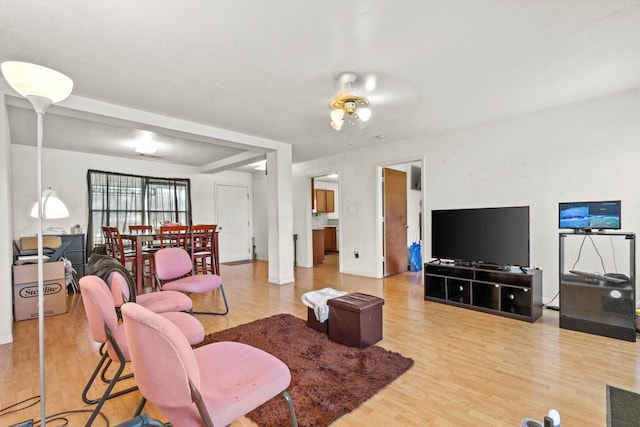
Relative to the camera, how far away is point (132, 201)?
6141mm

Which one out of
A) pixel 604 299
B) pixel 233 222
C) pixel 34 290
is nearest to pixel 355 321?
pixel 604 299

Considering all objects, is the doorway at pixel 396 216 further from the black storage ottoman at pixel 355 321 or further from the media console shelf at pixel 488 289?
the black storage ottoman at pixel 355 321

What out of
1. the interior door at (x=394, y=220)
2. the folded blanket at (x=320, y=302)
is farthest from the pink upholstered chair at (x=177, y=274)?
the interior door at (x=394, y=220)

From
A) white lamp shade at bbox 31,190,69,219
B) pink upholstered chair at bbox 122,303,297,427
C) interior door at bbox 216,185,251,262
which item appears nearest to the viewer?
pink upholstered chair at bbox 122,303,297,427

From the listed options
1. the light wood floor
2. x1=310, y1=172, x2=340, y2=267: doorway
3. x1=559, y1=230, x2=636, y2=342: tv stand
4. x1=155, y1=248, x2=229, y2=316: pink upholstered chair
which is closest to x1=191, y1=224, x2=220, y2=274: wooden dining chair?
x1=155, y1=248, x2=229, y2=316: pink upholstered chair

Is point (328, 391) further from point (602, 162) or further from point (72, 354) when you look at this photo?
point (602, 162)

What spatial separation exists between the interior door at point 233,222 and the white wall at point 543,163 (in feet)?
14.1

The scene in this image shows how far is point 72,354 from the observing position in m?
2.53

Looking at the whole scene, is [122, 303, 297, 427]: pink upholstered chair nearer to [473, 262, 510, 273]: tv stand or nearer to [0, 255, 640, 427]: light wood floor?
[0, 255, 640, 427]: light wood floor

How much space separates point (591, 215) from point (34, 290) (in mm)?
6119

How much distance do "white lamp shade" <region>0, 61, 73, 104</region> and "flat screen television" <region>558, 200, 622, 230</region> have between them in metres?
4.30

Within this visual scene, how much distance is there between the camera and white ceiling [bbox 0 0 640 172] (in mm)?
1831

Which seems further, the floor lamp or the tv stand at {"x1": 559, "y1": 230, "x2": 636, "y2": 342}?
the tv stand at {"x1": 559, "y1": 230, "x2": 636, "y2": 342}

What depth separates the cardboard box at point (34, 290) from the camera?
3336 mm
